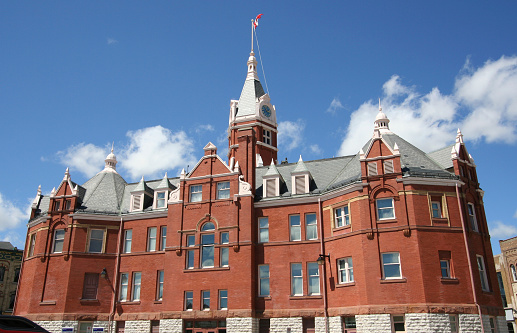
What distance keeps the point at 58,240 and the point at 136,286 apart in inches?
323

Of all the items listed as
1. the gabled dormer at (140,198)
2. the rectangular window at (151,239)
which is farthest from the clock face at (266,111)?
the rectangular window at (151,239)

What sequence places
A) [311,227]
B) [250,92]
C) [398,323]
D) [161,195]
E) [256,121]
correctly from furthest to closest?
[250,92], [256,121], [161,195], [311,227], [398,323]

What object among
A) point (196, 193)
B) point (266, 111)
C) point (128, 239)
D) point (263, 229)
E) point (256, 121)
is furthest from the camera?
point (266, 111)

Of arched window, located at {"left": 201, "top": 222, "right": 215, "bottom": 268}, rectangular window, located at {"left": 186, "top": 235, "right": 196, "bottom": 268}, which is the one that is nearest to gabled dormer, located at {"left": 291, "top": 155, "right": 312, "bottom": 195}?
arched window, located at {"left": 201, "top": 222, "right": 215, "bottom": 268}

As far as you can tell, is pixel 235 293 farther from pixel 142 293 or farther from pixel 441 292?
pixel 441 292

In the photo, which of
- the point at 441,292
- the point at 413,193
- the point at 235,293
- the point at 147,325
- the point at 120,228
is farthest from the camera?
the point at 120,228

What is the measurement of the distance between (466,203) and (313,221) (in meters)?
11.3

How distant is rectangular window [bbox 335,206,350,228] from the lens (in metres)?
33.8

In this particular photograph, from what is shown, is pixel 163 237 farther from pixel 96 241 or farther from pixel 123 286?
pixel 96 241

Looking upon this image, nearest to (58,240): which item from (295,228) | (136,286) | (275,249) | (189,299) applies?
(136,286)

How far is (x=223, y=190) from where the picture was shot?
38.3m

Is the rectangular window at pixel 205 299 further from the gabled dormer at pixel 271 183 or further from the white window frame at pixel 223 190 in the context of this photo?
the gabled dormer at pixel 271 183

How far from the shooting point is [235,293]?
114 feet

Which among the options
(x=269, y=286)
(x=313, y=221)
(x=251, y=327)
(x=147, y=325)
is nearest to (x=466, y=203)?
(x=313, y=221)
